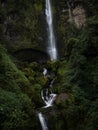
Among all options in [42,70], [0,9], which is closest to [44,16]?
[0,9]

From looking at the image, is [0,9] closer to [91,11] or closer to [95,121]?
[91,11]

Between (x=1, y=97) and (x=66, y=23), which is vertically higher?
(x=66, y=23)

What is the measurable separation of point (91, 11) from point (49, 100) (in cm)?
1384

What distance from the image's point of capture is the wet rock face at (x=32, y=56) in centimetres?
2829

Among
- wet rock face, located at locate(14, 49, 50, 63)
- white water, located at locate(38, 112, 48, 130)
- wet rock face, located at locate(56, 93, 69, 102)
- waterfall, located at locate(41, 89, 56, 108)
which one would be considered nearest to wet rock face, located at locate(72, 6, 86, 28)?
wet rock face, located at locate(14, 49, 50, 63)

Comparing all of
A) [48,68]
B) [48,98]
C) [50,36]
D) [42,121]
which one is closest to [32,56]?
[50,36]

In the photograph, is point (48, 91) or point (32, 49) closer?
point (48, 91)

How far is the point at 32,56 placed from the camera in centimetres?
2880

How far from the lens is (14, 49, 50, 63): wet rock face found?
1114 inches

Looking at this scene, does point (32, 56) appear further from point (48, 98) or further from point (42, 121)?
point (42, 121)

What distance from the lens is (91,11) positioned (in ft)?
94.3

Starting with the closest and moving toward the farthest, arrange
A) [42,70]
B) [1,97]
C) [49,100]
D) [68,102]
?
1. [1,97]
2. [68,102]
3. [49,100]
4. [42,70]

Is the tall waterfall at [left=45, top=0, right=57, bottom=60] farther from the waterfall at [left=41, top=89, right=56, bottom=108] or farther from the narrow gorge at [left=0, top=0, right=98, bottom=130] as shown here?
the waterfall at [left=41, top=89, right=56, bottom=108]

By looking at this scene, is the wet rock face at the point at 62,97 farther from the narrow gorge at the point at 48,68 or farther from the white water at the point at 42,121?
the white water at the point at 42,121
